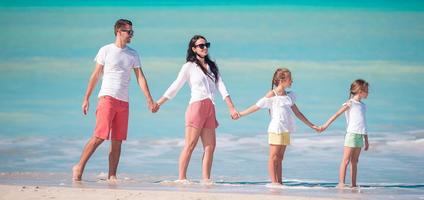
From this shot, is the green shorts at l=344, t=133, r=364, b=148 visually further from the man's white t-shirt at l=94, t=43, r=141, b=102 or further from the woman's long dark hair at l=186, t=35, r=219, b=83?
the man's white t-shirt at l=94, t=43, r=141, b=102

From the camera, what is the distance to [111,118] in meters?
10.9

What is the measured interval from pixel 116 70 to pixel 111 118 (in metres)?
0.48

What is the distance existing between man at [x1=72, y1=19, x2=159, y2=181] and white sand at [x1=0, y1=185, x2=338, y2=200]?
1536 mm

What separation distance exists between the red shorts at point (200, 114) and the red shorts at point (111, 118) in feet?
2.16

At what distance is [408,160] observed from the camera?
14.1m

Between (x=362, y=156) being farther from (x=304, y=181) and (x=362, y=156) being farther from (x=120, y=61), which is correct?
(x=120, y=61)

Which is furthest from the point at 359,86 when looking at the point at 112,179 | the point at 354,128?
the point at 112,179

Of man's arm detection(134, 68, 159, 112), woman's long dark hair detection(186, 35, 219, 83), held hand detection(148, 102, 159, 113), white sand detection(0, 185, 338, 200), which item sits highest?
woman's long dark hair detection(186, 35, 219, 83)

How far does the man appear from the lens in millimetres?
10898

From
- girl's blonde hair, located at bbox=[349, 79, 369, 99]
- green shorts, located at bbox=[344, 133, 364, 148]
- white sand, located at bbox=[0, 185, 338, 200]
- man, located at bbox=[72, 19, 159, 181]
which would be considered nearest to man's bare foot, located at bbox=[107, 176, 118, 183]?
man, located at bbox=[72, 19, 159, 181]

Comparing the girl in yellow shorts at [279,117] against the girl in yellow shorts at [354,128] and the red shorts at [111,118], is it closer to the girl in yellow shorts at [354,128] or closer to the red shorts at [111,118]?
the girl in yellow shorts at [354,128]

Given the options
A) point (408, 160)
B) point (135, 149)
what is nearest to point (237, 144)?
point (135, 149)

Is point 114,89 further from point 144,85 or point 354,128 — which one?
point 354,128

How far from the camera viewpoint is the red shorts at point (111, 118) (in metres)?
10.9
